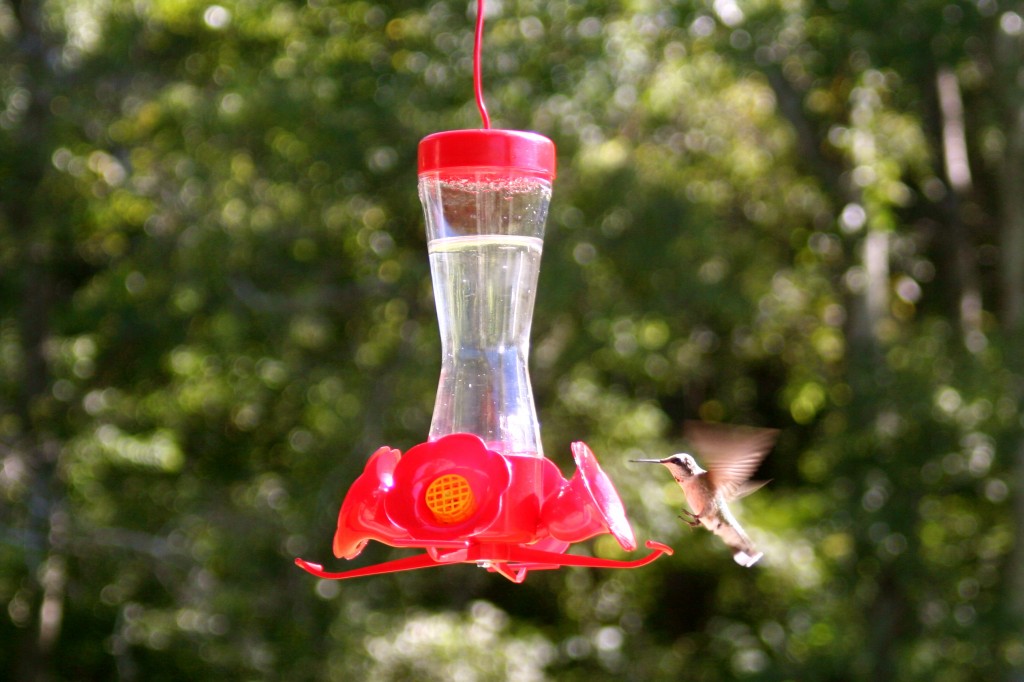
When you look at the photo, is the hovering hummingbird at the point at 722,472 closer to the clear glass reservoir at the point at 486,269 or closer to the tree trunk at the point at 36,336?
the clear glass reservoir at the point at 486,269

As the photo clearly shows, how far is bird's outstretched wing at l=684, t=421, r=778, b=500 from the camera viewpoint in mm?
2892

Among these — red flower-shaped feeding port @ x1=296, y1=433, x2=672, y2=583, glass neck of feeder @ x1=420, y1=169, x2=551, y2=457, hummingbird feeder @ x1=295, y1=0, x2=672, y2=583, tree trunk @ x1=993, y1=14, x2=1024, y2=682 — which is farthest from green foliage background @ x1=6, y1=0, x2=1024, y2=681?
red flower-shaped feeding port @ x1=296, y1=433, x2=672, y2=583

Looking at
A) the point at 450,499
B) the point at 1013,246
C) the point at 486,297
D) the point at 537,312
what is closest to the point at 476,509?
the point at 450,499

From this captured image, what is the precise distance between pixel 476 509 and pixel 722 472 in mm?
860

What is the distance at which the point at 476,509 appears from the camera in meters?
2.51

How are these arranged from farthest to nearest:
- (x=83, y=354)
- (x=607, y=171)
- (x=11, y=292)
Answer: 1. (x=11, y=292)
2. (x=83, y=354)
3. (x=607, y=171)

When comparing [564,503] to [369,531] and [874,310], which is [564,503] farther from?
[874,310]

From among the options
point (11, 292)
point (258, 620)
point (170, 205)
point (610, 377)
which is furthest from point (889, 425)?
point (11, 292)

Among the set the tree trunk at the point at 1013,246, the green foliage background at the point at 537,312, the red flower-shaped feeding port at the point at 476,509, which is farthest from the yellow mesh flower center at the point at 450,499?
the tree trunk at the point at 1013,246

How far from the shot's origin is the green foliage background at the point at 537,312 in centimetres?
725

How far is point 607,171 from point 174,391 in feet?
9.49

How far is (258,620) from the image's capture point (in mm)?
7699

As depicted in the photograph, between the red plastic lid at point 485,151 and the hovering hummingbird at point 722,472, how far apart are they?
65cm

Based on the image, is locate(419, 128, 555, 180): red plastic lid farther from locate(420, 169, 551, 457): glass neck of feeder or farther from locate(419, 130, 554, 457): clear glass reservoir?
locate(420, 169, 551, 457): glass neck of feeder
